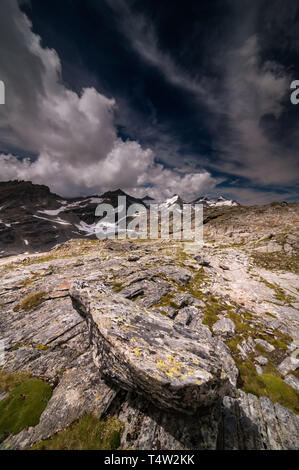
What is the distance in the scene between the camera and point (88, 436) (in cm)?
761

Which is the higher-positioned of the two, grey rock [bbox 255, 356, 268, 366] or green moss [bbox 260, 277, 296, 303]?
green moss [bbox 260, 277, 296, 303]

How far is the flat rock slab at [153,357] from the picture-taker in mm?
7379

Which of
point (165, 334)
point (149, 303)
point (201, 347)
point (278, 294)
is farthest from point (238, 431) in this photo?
point (278, 294)

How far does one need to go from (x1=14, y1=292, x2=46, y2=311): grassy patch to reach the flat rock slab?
13.9 meters

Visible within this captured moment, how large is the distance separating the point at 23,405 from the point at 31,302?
16.1 meters

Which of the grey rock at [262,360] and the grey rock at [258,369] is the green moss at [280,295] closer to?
the grey rock at [262,360]

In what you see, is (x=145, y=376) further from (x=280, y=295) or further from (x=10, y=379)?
(x=280, y=295)

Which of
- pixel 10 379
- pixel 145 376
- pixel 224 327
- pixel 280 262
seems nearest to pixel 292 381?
pixel 224 327

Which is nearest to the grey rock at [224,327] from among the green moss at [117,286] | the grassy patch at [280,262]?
the green moss at [117,286]

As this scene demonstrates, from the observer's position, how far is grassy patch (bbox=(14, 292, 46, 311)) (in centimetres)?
2155

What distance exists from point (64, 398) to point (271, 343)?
62.7 ft

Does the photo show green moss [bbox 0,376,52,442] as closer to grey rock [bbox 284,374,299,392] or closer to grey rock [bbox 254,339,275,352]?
grey rock [bbox 284,374,299,392]

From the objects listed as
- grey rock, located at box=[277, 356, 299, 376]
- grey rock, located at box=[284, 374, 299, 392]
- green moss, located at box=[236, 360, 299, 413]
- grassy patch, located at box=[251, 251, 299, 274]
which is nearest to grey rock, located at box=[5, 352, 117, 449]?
green moss, located at box=[236, 360, 299, 413]

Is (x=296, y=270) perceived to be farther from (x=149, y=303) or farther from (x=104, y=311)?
(x=104, y=311)
